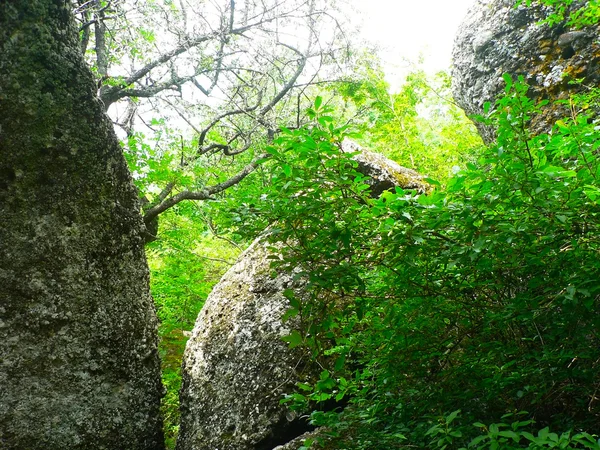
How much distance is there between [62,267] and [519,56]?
7002 millimetres

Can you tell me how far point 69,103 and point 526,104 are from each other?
398cm

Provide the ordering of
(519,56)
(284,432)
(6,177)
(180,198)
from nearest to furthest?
(6,177), (284,432), (519,56), (180,198)

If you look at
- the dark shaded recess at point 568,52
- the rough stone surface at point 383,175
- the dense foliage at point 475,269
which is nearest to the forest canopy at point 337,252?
the dense foliage at point 475,269

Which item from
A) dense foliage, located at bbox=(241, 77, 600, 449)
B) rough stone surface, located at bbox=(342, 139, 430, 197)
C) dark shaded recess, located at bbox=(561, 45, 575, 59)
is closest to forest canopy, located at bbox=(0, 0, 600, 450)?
dense foliage, located at bbox=(241, 77, 600, 449)

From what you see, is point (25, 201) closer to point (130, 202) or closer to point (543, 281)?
point (130, 202)

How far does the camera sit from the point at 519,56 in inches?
258

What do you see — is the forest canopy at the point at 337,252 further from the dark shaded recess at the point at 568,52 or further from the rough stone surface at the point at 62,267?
the dark shaded recess at the point at 568,52

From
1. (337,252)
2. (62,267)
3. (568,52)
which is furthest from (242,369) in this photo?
(568,52)

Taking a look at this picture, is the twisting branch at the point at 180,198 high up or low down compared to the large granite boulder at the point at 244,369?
up

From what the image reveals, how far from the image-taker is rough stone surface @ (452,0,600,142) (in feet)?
18.5

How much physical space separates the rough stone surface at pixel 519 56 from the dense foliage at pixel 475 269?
4.29m

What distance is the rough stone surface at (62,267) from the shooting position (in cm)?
357

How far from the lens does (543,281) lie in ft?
5.92

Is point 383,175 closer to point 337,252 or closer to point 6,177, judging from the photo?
point 337,252
